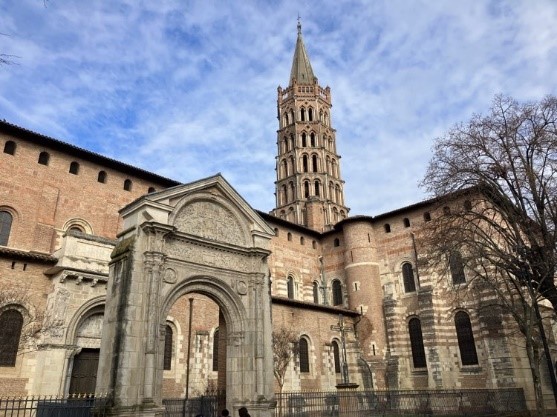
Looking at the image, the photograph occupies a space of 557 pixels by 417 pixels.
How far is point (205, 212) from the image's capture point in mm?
14531

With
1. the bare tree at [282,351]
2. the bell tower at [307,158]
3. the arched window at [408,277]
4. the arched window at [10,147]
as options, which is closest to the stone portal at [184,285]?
the bare tree at [282,351]

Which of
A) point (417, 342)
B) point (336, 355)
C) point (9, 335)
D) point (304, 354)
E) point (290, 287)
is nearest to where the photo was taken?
point (9, 335)

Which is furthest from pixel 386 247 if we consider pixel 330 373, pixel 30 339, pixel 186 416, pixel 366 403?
pixel 30 339

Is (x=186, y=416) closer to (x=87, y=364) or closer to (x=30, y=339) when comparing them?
(x=87, y=364)

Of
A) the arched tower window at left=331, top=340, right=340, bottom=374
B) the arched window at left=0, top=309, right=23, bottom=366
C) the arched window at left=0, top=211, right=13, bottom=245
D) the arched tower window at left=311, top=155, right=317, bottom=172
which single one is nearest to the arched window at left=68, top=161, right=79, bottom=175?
the arched window at left=0, top=211, right=13, bottom=245

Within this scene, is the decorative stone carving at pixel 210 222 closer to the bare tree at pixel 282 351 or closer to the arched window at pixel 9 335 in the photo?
the arched window at pixel 9 335

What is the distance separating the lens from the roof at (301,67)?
192ft

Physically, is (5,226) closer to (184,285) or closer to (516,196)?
(184,285)

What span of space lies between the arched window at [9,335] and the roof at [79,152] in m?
9.29

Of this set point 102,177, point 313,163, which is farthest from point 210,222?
point 313,163

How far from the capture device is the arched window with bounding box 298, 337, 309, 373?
2874 cm

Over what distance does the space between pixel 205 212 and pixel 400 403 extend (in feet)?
42.2

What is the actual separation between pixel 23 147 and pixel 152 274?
15140 millimetres

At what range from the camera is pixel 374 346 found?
32.1m
